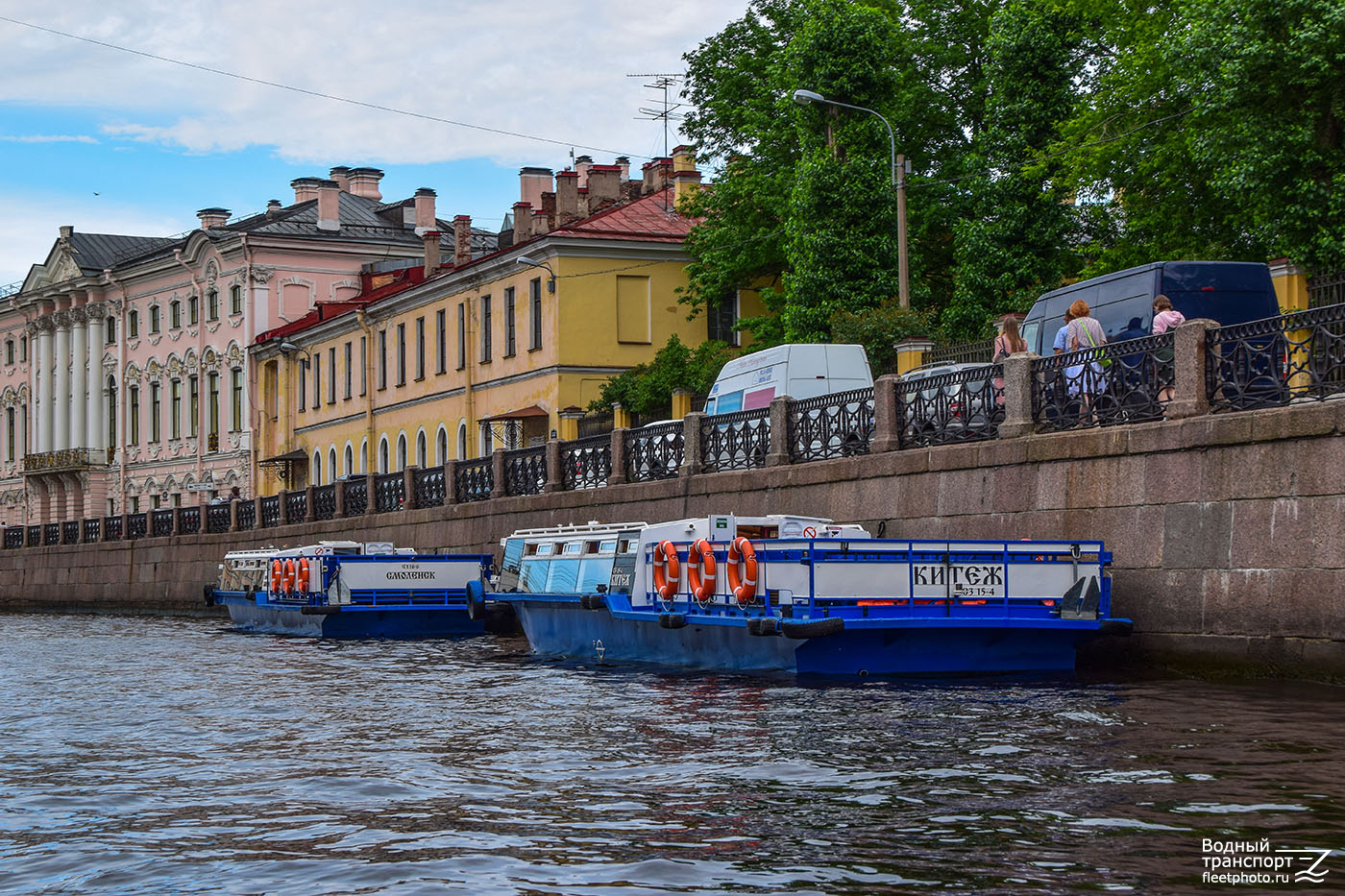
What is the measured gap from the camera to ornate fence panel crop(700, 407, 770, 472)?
24.2 m

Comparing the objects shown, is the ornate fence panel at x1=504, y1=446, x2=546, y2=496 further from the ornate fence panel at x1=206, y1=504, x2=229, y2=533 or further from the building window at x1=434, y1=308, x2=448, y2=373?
the ornate fence panel at x1=206, y1=504, x2=229, y2=533

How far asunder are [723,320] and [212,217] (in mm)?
31343

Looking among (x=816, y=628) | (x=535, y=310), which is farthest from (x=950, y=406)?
(x=535, y=310)

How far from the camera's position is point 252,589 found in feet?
113

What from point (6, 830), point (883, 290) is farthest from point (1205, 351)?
point (883, 290)

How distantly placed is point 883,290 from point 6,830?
28271 millimetres

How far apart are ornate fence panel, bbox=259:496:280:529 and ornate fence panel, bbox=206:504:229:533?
10.4ft

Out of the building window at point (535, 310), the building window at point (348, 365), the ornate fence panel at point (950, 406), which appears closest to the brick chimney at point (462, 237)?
the building window at point (348, 365)

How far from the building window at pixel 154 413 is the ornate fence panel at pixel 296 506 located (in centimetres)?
2597

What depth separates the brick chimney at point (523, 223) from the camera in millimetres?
47594

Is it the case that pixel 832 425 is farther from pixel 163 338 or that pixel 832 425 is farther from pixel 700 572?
pixel 163 338

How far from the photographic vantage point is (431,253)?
52406mm

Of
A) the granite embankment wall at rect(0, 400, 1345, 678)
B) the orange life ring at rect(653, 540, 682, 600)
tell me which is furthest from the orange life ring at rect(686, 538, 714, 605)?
the granite embankment wall at rect(0, 400, 1345, 678)

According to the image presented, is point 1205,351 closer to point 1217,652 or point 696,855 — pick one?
point 1217,652
